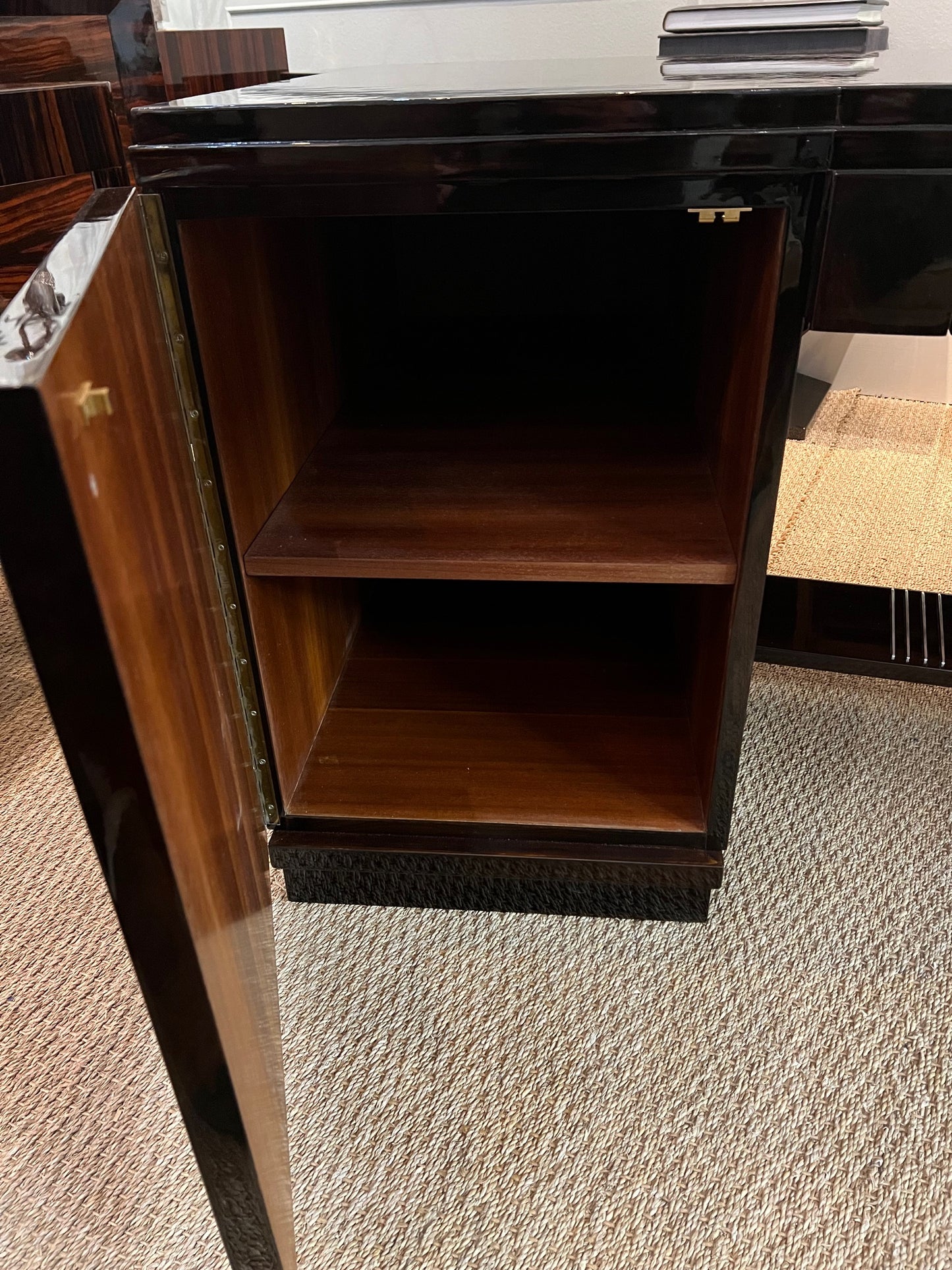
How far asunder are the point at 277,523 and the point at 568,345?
0.42m

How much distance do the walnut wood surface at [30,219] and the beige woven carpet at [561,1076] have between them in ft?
1.53

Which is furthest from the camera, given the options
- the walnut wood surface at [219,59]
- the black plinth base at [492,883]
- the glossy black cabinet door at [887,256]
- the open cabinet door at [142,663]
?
the walnut wood surface at [219,59]

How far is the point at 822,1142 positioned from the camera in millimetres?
552

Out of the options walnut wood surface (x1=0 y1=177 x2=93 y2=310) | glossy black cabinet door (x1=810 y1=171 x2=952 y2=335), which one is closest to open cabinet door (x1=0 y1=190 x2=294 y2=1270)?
walnut wood surface (x1=0 y1=177 x2=93 y2=310)

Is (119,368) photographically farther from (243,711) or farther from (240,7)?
(240,7)

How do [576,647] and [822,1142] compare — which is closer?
[822,1142]

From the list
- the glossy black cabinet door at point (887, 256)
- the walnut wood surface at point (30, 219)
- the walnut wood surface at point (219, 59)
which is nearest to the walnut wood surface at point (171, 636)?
the walnut wood surface at point (30, 219)

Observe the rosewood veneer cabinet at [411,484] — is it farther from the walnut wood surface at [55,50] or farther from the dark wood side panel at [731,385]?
the walnut wood surface at [55,50]

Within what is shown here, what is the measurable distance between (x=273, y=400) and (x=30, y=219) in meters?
0.20

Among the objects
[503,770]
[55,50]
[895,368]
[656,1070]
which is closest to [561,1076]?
[656,1070]

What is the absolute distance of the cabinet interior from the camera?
0.59m

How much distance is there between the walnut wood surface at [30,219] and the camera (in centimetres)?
62

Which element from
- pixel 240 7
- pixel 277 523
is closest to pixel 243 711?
pixel 277 523

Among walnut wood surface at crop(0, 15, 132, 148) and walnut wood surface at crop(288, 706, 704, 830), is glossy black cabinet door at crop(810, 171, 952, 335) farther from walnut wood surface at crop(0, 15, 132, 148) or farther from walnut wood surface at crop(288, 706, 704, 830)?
walnut wood surface at crop(0, 15, 132, 148)
